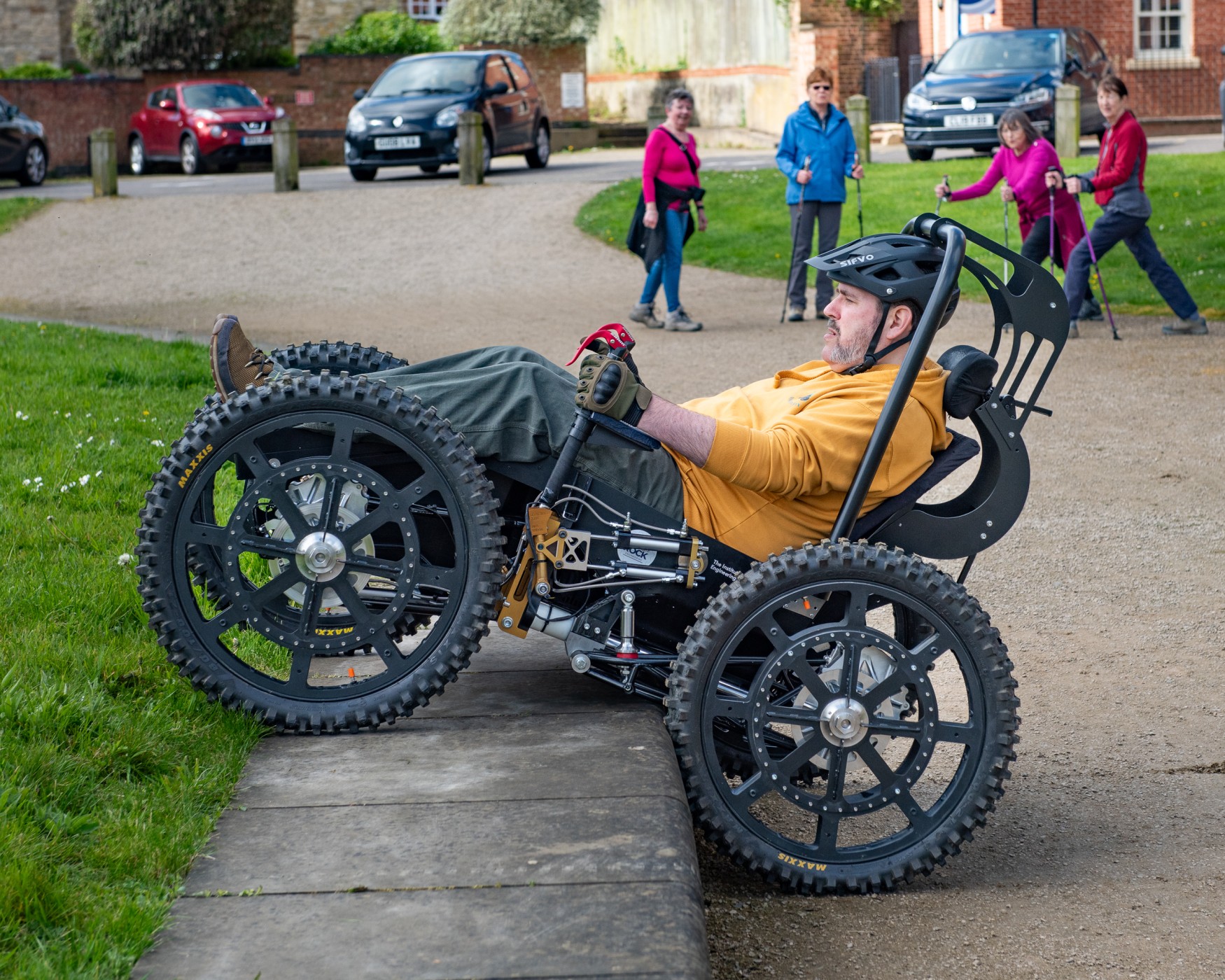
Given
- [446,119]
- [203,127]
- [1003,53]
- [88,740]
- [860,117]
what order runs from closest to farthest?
[88,740], [860,117], [446,119], [1003,53], [203,127]

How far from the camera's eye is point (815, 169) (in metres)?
12.5

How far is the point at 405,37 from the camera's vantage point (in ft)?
118

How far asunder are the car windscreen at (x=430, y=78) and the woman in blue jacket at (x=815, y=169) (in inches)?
428

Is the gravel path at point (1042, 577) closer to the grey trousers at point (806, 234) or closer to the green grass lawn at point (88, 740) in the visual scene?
the grey trousers at point (806, 234)

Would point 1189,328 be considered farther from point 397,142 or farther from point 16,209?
point 16,209

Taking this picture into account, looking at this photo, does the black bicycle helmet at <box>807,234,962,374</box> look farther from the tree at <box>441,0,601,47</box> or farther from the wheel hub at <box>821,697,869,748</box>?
the tree at <box>441,0,601,47</box>

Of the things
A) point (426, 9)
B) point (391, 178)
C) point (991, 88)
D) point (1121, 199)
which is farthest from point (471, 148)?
point (426, 9)

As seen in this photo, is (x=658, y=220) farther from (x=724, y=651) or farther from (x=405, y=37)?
(x=405, y=37)

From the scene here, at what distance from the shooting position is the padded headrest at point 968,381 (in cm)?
373

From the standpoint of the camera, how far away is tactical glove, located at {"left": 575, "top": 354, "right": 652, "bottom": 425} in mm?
3514

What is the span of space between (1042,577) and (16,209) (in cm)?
1751

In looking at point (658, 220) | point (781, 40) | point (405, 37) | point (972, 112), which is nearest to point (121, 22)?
point (405, 37)

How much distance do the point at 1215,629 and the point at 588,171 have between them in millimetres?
19356

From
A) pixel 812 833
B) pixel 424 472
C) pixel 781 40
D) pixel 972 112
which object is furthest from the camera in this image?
pixel 781 40
